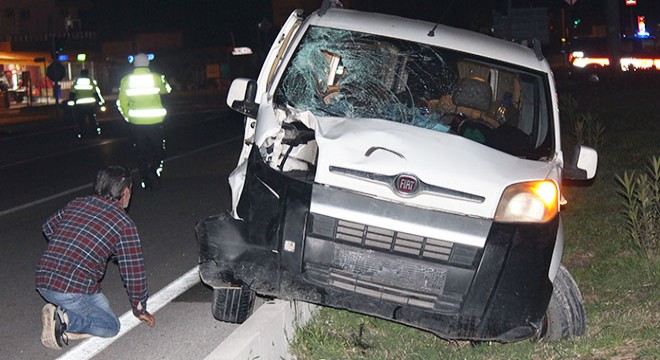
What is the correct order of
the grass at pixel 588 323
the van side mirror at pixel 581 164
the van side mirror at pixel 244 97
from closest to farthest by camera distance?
1. the grass at pixel 588 323
2. the van side mirror at pixel 581 164
3. the van side mirror at pixel 244 97

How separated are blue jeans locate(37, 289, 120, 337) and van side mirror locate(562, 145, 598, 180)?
309 cm

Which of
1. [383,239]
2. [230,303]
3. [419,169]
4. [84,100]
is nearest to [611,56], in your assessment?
[84,100]

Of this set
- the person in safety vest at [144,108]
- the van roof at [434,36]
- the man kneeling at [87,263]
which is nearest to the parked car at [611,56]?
the person in safety vest at [144,108]

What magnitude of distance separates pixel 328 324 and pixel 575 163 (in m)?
1.98

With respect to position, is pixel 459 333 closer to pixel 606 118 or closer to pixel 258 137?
pixel 258 137

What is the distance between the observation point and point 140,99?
12875 millimetres

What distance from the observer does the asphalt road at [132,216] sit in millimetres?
6742

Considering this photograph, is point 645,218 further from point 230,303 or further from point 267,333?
point 267,333

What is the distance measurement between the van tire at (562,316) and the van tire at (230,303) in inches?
72.0

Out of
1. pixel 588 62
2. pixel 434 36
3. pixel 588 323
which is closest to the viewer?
pixel 588 323

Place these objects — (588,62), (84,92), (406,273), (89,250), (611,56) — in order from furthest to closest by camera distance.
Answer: (588,62) → (611,56) → (84,92) → (89,250) → (406,273)

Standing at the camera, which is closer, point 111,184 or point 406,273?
point 406,273

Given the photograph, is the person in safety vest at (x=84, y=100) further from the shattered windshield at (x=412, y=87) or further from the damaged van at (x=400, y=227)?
the damaged van at (x=400, y=227)

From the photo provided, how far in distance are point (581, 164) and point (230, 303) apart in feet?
8.19
